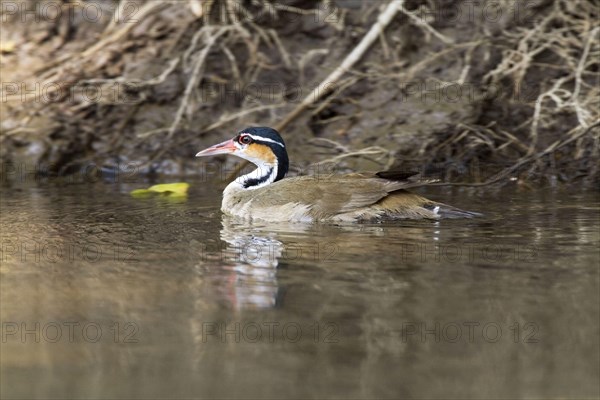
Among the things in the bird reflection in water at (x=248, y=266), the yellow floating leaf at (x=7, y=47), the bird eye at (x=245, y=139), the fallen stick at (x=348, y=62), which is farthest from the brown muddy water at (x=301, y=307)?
the yellow floating leaf at (x=7, y=47)

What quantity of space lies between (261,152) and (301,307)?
4053mm

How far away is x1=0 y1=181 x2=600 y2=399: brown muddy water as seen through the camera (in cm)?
491

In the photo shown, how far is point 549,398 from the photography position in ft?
15.3

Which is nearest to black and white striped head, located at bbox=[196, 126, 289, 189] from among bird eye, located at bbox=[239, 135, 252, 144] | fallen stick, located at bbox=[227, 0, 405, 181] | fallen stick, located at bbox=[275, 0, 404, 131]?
bird eye, located at bbox=[239, 135, 252, 144]

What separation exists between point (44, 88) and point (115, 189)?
2.08 metres

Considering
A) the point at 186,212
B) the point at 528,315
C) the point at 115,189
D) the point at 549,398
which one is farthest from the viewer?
the point at 115,189

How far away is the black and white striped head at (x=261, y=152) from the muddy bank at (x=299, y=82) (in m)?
1.52

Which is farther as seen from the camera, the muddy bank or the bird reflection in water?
the muddy bank

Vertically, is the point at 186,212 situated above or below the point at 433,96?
below

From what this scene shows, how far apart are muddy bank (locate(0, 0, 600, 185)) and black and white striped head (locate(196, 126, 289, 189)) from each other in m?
1.52

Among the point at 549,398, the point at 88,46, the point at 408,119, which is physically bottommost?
the point at 549,398

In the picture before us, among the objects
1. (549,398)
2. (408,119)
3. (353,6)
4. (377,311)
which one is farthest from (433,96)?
(549,398)

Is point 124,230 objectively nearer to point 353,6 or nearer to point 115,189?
point 115,189

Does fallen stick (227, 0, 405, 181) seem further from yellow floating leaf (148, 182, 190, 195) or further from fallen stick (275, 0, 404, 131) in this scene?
yellow floating leaf (148, 182, 190, 195)
